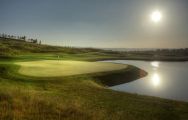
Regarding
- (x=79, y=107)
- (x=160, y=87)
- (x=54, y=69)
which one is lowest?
(x=160, y=87)

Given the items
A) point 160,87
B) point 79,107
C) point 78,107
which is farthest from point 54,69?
point 78,107

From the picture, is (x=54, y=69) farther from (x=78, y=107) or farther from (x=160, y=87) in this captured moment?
(x=78, y=107)

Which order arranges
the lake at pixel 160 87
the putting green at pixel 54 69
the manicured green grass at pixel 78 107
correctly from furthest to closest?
the putting green at pixel 54 69 → the lake at pixel 160 87 → the manicured green grass at pixel 78 107

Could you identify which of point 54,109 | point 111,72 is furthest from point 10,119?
point 111,72

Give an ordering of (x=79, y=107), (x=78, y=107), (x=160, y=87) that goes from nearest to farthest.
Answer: (x=78, y=107) < (x=79, y=107) < (x=160, y=87)

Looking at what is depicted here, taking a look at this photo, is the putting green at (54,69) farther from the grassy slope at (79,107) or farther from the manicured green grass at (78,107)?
the grassy slope at (79,107)

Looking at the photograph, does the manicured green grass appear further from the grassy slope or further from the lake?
the lake

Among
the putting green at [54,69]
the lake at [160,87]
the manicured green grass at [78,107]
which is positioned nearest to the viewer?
the manicured green grass at [78,107]

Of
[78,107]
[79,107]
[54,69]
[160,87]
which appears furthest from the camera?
[54,69]

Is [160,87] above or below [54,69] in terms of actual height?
below

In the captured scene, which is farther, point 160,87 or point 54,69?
point 54,69

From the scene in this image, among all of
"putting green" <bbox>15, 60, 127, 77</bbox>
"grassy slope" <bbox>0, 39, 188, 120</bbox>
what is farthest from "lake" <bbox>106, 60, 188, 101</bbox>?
"grassy slope" <bbox>0, 39, 188, 120</bbox>

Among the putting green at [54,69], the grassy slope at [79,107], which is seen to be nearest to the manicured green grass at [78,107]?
the grassy slope at [79,107]

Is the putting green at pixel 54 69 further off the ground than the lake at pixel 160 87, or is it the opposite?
the putting green at pixel 54 69
